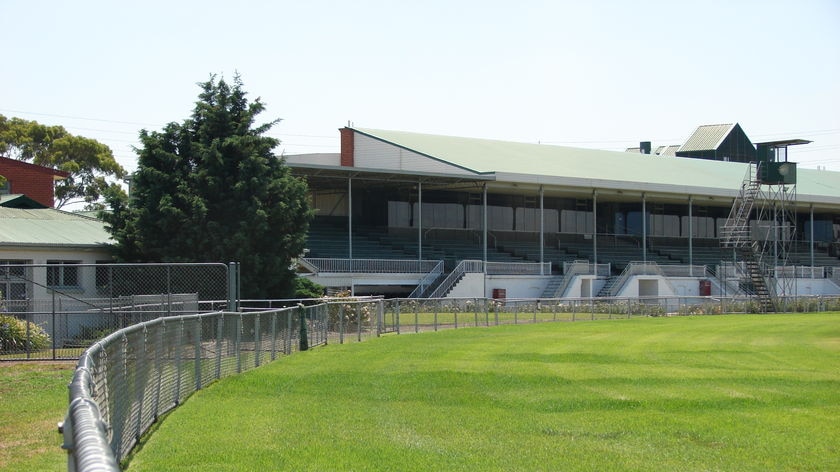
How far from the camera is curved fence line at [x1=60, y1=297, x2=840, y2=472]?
541 centimetres

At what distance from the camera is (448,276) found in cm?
5141

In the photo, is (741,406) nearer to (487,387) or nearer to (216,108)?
(487,387)

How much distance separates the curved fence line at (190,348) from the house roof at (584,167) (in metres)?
15.8

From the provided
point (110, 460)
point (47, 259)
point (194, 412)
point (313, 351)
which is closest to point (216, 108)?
point (47, 259)

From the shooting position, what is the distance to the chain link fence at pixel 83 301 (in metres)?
22.8

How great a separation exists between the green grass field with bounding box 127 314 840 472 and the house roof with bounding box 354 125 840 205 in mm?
33882

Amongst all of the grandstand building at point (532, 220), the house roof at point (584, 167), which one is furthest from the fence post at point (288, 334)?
the house roof at point (584, 167)

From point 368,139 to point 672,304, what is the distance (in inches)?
858

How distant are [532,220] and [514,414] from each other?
51.7m

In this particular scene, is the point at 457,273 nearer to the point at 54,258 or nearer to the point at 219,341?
the point at 54,258

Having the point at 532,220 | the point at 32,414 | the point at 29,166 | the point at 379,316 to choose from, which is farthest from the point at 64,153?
the point at 32,414

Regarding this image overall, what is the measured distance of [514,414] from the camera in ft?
44.3

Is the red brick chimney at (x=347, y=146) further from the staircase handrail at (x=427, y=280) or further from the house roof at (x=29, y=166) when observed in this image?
the house roof at (x=29, y=166)

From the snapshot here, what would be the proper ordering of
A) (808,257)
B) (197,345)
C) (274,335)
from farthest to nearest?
1. (808,257)
2. (274,335)
3. (197,345)
